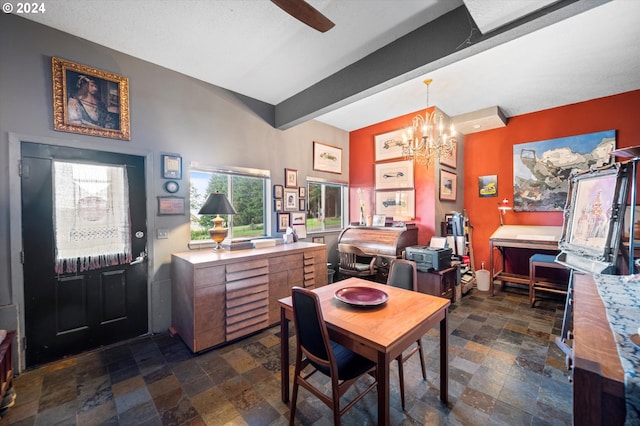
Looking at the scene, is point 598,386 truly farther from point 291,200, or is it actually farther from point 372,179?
point 372,179

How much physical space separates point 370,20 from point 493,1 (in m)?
0.88

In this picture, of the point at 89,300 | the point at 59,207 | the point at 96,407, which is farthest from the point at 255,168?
the point at 96,407

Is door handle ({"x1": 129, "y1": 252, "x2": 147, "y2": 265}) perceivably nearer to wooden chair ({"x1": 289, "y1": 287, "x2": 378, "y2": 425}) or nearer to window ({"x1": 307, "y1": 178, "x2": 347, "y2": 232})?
wooden chair ({"x1": 289, "y1": 287, "x2": 378, "y2": 425})

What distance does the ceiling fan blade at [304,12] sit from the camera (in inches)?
55.5

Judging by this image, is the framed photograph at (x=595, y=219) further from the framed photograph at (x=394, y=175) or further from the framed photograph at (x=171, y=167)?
the framed photograph at (x=171, y=167)

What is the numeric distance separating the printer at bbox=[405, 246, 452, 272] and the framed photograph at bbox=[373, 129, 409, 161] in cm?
167

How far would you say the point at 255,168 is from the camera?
364 centimetres

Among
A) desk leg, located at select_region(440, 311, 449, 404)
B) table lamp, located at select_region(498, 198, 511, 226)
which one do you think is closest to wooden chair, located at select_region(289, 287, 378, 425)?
desk leg, located at select_region(440, 311, 449, 404)

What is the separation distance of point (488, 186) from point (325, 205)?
9.81ft

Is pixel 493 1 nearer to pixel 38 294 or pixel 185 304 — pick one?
pixel 185 304

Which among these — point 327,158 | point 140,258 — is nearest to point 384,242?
point 327,158

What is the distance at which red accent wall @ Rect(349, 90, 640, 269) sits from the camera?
141 inches

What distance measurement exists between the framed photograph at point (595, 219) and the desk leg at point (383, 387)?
212 cm

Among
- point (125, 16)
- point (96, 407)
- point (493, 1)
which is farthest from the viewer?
point (125, 16)
